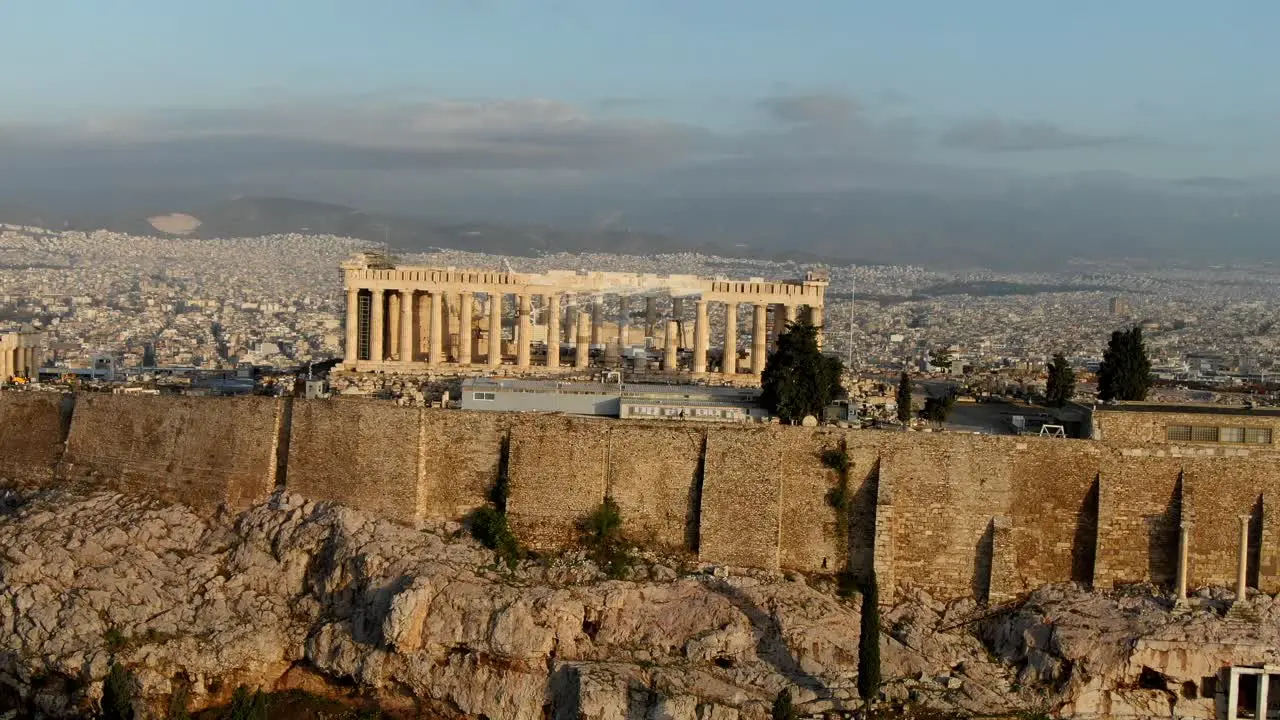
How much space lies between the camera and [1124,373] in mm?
50844

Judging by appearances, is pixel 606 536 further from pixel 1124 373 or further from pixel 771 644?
pixel 1124 373

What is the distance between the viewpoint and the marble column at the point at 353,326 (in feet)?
189

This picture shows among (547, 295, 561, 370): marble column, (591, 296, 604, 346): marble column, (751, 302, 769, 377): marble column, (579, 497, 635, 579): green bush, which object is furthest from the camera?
(591, 296, 604, 346): marble column

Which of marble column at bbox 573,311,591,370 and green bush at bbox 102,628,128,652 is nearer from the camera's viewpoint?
green bush at bbox 102,628,128,652

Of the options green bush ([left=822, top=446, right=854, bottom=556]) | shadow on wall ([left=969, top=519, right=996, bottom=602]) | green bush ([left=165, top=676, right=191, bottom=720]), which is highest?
green bush ([left=822, top=446, right=854, bottom=556])

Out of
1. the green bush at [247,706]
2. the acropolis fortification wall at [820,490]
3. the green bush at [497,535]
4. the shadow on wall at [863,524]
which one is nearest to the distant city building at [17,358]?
the acropolis fortification wall at [820,490]

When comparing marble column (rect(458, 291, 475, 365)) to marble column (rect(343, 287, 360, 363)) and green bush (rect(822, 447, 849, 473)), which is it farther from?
green bush (rect(822, 447, 849, 473))

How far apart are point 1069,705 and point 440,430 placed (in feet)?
51.3

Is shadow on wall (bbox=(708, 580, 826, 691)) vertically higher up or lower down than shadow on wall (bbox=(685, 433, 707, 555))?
lower down

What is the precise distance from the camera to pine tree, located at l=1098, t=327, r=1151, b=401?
167 ft

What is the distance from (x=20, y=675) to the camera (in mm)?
41312

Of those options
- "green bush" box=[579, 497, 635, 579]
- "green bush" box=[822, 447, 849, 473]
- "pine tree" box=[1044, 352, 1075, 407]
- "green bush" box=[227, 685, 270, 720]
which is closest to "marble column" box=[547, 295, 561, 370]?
"green bush" box=[579, 497, 635, 579]

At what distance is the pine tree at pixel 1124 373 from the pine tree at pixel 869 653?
49.0 ft

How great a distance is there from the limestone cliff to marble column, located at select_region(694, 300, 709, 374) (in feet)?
50.2
